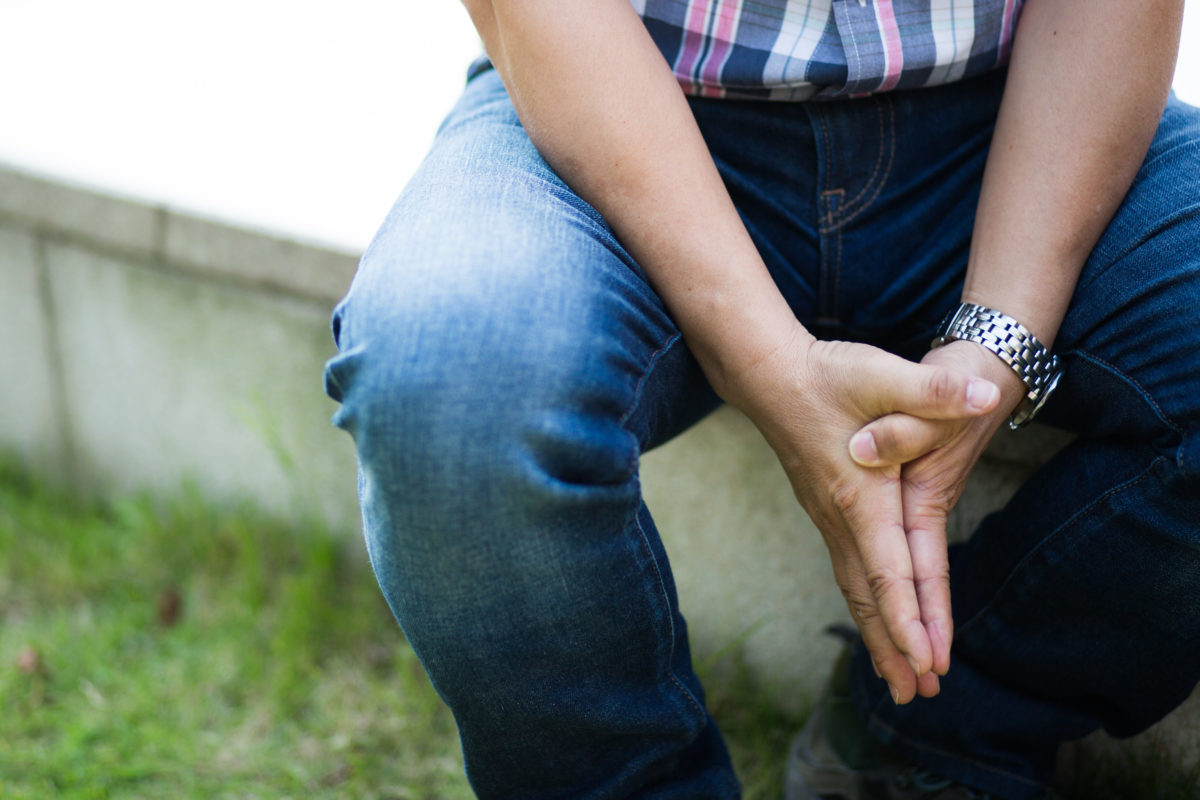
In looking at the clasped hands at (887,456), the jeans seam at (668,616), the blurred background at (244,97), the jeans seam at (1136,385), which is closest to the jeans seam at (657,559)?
the jeans seam at (668,616)

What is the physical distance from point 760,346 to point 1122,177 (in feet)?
1.44

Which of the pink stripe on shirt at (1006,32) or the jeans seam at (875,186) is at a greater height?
the pink stripe on shirt at (1006,32)

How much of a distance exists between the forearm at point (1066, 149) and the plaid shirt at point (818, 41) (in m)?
0.09

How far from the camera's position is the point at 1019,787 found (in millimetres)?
1094

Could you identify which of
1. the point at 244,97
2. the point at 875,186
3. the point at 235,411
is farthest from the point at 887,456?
the point at 244,97

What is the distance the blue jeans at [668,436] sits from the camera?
0.77 metres

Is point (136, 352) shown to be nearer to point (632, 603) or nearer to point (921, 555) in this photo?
point (632, 603)

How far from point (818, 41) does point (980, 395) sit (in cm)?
42

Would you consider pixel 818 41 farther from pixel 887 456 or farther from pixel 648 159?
pixel 887 456

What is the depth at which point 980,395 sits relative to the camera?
2.82ft

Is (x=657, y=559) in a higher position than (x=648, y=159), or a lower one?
lower

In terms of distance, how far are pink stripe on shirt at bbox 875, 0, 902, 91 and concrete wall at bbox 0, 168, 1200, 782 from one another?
522mm

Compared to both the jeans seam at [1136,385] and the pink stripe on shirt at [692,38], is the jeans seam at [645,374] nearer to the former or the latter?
the pink stripe on shirt at [692,38]

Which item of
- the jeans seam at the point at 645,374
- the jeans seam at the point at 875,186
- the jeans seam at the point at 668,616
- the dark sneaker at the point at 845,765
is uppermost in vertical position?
the jeans seam at the point at 875,186
